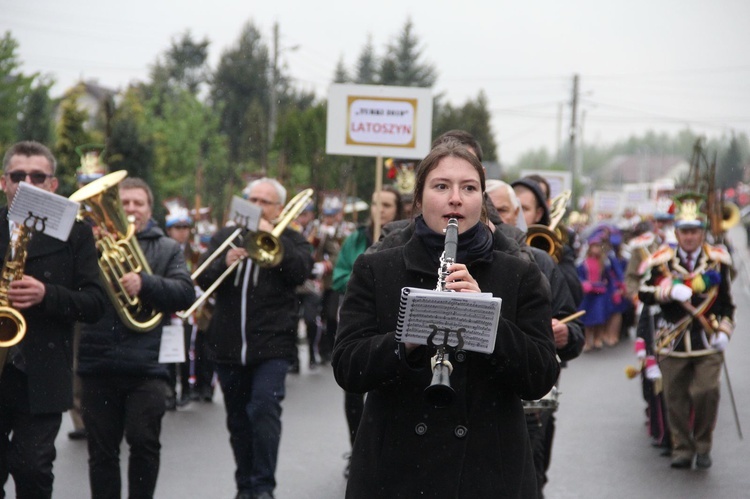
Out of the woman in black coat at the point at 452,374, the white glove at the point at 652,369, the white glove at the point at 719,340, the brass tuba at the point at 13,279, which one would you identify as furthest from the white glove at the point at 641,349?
the woman in black coat at the point at 452,374

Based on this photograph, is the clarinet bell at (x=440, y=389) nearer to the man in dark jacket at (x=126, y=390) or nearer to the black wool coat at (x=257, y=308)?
the man in dark jacket at (x=126, y=390)

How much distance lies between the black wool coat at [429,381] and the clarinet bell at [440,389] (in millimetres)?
227

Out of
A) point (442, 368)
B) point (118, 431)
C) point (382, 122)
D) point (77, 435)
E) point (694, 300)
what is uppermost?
point (382, 122)

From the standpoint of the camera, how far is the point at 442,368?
330 cm

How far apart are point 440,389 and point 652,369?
6893 mm

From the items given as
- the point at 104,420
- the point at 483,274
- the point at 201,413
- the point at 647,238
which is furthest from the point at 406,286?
the point at 647,238

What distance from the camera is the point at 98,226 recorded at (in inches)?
268

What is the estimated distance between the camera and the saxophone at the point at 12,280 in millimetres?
5430

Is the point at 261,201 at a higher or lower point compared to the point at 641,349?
higher

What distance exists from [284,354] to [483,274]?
4041 mm

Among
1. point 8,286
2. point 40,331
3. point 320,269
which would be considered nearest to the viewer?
point 8,286

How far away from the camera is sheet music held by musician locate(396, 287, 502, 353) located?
328 centimetres

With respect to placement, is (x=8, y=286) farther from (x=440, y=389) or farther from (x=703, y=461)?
(x=703, y=461)

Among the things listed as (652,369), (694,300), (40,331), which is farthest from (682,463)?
(40,331)
